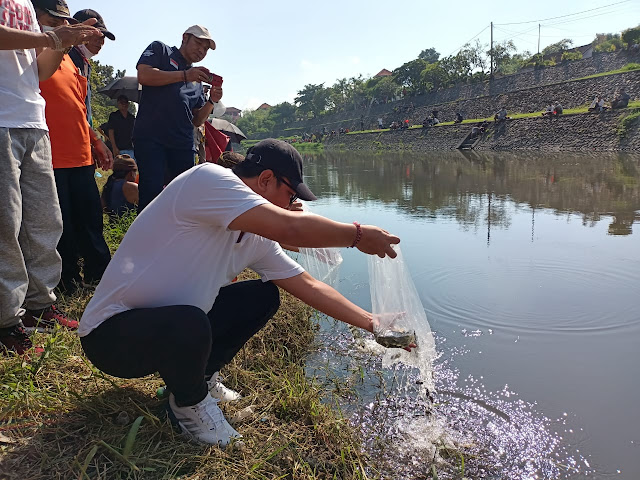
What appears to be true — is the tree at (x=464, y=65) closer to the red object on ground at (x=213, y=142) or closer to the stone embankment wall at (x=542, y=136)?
the stone embankment wall at (x=542, y=136)

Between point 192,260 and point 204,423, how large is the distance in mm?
576

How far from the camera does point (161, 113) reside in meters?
3.23

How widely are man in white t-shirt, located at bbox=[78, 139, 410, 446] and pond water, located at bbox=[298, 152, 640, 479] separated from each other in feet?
2.83

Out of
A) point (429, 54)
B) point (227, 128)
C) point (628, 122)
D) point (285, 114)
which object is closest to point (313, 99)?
point (285, 114)

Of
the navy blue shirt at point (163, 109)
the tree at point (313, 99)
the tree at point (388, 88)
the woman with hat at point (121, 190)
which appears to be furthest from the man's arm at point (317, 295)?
the tree at point (313, 99)

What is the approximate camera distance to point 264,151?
1.66 m

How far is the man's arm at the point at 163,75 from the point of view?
3.16 m

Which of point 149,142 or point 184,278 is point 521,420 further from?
point 149,142

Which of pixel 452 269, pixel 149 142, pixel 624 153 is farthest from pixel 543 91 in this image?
pixel 149 142

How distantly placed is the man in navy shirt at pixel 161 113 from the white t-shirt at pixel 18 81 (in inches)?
38.2

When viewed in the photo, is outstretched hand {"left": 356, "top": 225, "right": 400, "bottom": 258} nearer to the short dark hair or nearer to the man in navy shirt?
the short dark hair

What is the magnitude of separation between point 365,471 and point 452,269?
9.20 ft

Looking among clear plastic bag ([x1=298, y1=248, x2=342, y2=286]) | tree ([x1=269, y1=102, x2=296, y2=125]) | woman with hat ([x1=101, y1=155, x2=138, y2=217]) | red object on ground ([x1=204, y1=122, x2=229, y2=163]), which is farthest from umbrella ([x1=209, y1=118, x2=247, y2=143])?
tree ([x1=269, y1=102, x2=296, y2=125])

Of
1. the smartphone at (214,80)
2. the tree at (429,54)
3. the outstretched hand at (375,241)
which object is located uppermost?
the tree at (429,54)
